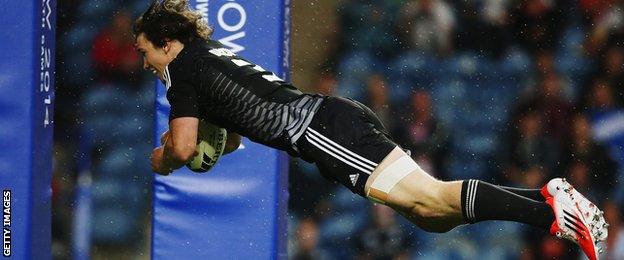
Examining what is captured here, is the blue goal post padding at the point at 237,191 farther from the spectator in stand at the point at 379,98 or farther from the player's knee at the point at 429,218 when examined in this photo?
the spectator in stand at the point at 379,98

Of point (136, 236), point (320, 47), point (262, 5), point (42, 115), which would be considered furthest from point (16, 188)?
point (320, 47)

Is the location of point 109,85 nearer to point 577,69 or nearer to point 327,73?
point 327,73

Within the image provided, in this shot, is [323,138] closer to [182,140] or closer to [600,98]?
[182,140]

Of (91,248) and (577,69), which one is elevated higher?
(577,69)

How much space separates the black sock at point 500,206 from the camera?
4176 millimetres

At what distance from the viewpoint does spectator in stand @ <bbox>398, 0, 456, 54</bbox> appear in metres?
7.13

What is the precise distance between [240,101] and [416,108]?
2.81m

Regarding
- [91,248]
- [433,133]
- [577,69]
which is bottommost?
[91,248]

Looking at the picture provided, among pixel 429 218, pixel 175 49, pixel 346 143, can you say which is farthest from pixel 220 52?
pixel 429 218

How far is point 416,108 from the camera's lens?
23.3ft

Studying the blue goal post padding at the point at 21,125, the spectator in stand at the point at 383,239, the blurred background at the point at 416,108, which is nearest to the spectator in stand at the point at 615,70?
the blurred background at the point at 416,108

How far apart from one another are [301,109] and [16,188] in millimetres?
1674

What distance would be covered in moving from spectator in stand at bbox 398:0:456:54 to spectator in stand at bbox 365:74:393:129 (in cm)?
31

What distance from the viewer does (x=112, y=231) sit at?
734 cm
